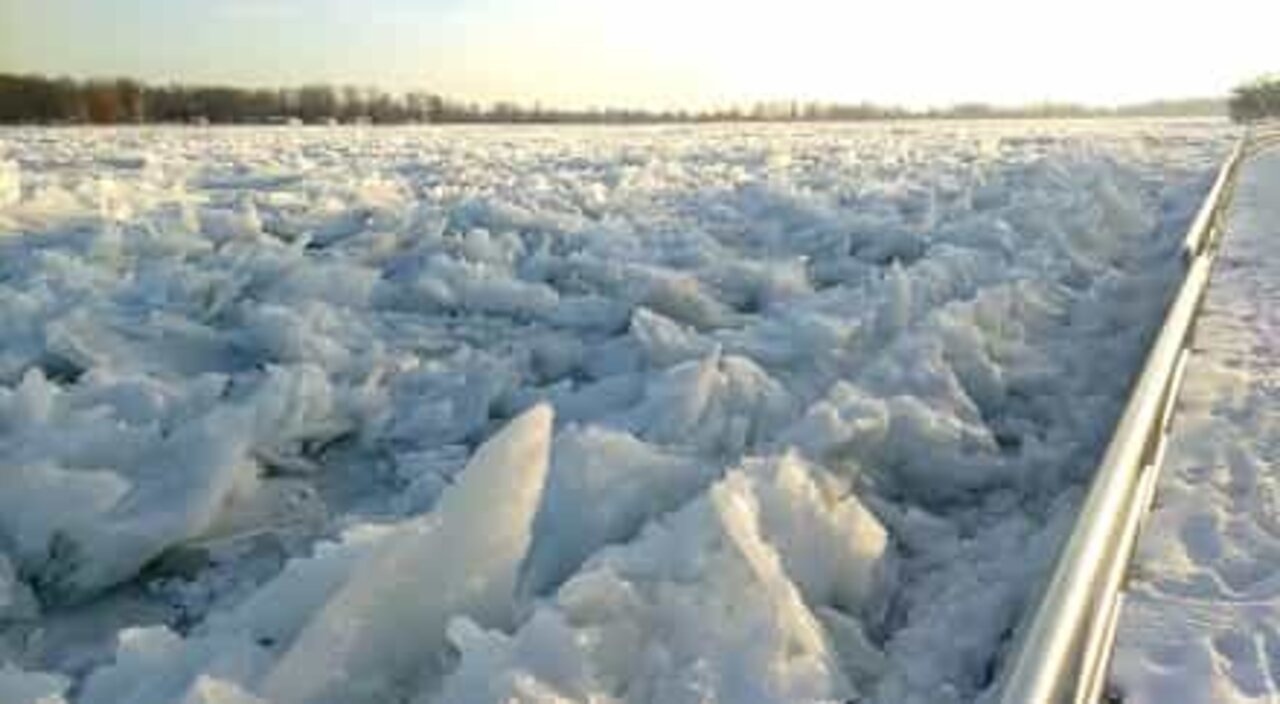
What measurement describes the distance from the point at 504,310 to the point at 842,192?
8.22 m

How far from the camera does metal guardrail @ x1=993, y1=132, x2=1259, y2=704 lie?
3119 mm

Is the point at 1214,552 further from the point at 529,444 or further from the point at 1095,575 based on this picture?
the point at 529,444

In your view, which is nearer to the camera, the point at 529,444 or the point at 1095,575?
the point at 1095,575

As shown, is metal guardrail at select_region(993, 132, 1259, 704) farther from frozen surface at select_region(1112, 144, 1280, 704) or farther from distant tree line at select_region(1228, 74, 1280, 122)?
distant tree line at select_region(1228, 74, 1280, 122)

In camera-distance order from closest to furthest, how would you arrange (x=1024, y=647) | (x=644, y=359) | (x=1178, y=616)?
(x=1024, y=647) → (x=1178, y=616) → (x=644, y=359)

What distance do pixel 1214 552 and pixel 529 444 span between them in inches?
94.2

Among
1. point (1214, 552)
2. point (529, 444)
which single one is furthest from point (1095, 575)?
point (529, 444)

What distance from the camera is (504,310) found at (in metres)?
9.24

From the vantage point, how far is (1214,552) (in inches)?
193

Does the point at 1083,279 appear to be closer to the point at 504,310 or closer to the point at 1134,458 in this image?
the point at 504,310

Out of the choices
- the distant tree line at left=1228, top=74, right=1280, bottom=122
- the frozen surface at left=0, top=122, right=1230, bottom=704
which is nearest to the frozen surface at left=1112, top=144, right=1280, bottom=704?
the frozen surface at left=0, top=122, right=1230, bottom=704

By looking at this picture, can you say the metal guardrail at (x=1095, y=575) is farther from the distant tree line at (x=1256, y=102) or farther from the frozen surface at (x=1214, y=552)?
the distant tree line at (x=1256, y=102)

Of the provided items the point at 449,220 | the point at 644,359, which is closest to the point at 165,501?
the point at 644,359

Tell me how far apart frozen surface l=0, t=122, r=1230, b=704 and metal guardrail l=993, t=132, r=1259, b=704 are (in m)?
0.48
